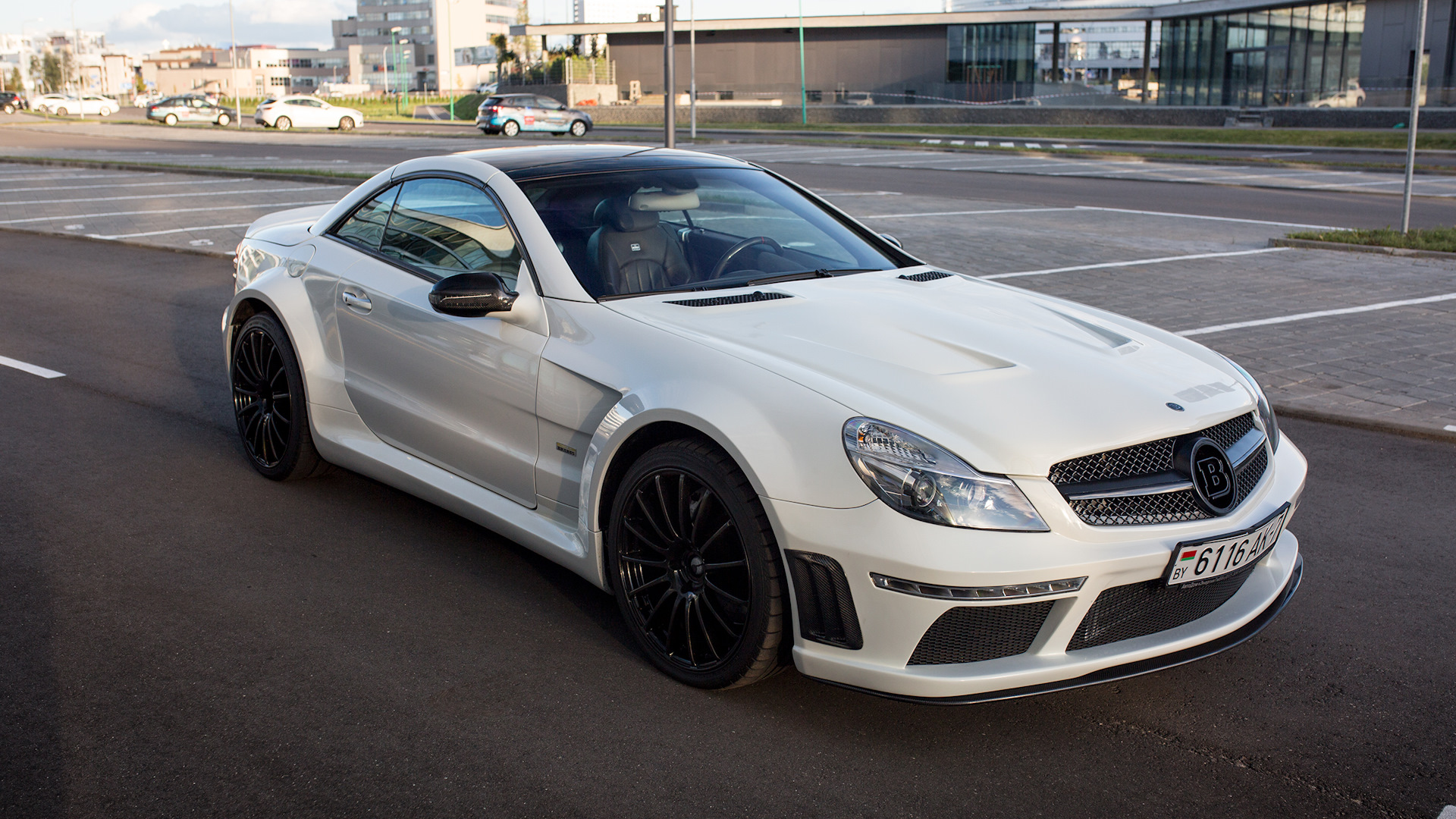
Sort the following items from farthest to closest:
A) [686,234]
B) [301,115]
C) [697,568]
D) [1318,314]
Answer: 1. [301,115]
2. [1318,314]
3. [686,234]
4. [697,568]

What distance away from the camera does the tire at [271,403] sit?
5070 mm

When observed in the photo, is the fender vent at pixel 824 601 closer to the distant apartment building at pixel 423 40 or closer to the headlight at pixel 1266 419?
the headlight at pixel 1266 419

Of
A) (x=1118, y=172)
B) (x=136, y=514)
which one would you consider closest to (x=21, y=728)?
(x=136, y=514)

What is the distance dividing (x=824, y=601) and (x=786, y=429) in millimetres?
446

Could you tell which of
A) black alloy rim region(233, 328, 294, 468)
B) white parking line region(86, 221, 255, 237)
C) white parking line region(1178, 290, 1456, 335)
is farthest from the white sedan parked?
black alloy rim region(233, 328, 294, 468)

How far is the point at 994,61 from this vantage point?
211 feet

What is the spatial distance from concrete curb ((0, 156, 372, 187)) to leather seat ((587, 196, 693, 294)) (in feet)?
59.6

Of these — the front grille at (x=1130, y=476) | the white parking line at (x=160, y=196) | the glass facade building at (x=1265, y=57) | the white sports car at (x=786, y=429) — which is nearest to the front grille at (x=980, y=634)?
the white sports car at (x=786, y=429)

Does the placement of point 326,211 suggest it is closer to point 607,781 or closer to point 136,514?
point 136,514

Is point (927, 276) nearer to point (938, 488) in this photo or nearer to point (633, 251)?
point (633, 251)

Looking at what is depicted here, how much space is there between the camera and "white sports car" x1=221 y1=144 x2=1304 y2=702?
2.93m

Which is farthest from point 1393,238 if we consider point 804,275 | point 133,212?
point 133,212

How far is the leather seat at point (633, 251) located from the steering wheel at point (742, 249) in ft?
0.35

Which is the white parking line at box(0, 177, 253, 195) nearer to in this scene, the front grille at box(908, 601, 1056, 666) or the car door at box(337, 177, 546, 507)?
the car door at box(337, 177, 546, 507)
